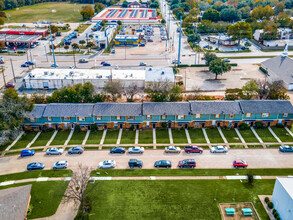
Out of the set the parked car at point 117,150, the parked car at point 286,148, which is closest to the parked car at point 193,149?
the parked car at point 117,150

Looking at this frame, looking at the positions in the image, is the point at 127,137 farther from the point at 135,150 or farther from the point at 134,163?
the point at 134,163

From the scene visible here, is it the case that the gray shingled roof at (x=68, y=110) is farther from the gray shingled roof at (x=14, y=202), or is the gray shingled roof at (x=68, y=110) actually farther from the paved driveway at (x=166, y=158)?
the gray shingled roof at (x=14, y=202)

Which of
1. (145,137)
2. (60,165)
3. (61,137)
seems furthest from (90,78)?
(60,165)

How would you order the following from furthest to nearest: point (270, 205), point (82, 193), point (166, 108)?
1. point (166, 108)
2. point (270, 205)
3. point (82, 193)

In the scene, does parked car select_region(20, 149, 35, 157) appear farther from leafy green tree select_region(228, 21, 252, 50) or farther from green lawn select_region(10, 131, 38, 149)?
leafy green tree select_region(228, 21, 252, 50)

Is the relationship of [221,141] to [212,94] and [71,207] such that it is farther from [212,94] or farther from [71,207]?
[71,207]

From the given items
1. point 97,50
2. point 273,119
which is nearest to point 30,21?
point 97,50
